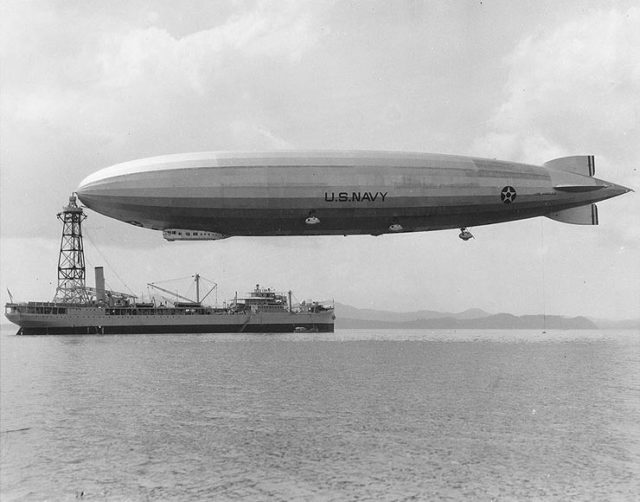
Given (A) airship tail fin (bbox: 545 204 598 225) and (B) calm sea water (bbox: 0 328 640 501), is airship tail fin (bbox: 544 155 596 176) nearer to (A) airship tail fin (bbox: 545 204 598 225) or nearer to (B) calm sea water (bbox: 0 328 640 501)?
(A) airship tail fin (bbox: 545 204 598 225)

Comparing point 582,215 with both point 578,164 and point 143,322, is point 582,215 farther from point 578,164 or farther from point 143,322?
point 143,322

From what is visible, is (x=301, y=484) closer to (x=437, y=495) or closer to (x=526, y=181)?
(x=437, y=495)

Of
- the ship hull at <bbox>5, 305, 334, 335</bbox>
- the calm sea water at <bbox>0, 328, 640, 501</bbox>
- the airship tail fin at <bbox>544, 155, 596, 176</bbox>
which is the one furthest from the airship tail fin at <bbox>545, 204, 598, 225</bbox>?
the ship hull at <bbox>5, 305, 334, 335</bbox>

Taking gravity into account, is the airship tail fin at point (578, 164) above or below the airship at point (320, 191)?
above

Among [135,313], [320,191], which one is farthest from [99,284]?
[320,191]

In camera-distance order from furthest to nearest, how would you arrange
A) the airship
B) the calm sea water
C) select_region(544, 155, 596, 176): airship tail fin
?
select_region(544, 155, 596, 176): airship tail fin < the airship < the calm sea water

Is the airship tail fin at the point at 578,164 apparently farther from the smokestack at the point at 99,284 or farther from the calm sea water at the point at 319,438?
the smokestack at the point at 99,284

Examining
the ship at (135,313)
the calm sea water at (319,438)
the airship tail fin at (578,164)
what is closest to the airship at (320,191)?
the airship tail fin at (578,164)
